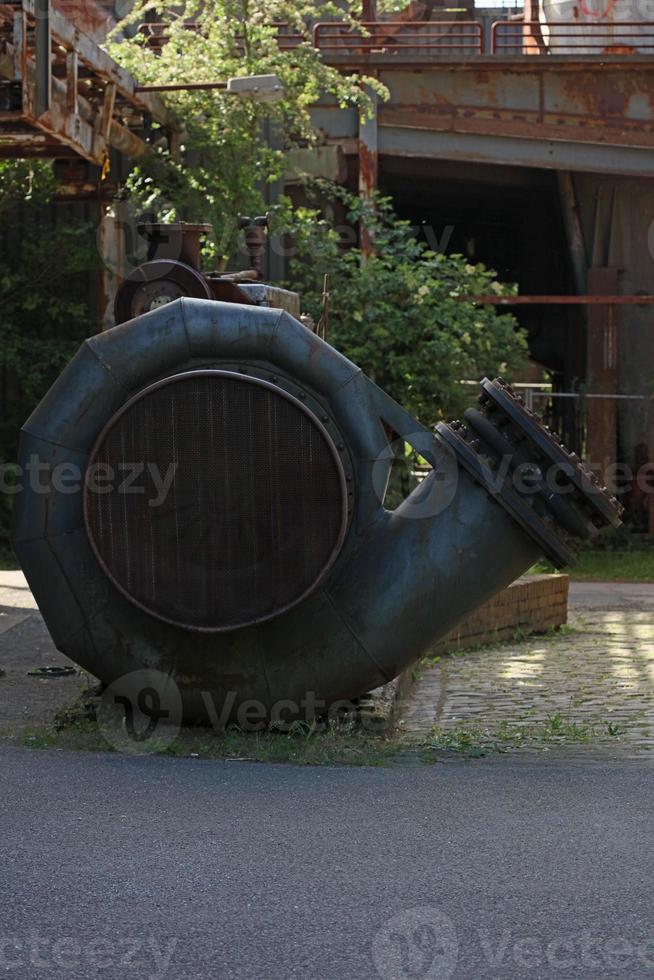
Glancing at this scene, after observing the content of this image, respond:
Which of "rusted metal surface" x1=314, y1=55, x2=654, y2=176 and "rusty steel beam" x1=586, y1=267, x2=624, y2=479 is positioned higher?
"rusted metal surface" x1=314, y1=55, x2=654, y2=176

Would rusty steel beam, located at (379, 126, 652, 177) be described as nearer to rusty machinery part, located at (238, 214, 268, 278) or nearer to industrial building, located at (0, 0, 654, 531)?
industrial building, located at (0, 0, 654, 531)

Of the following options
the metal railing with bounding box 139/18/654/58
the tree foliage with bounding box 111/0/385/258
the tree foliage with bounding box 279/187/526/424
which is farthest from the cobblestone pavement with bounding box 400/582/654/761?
the metal railing with bounding box 139/18/654/58

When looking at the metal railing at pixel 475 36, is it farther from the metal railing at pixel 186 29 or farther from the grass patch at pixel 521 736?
the grass patch at pixel 521 736

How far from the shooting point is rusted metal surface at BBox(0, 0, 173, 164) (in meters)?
11.5

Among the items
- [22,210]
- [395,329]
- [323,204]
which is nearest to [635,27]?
[323,204]

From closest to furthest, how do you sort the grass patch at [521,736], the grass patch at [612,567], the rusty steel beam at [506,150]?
the grass patch at [521,736] → the grass patch at [612,567] → the rusty steel beam at [506,150]

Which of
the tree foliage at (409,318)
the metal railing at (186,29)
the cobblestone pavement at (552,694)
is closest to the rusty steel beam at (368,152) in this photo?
the tree foliage at (409,318)

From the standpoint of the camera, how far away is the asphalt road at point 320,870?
4.09 m

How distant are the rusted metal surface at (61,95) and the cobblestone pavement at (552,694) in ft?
18.3

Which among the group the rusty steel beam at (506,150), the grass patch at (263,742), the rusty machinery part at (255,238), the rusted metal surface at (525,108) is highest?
the rusted metal surface at (525,108)

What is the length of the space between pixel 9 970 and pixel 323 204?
15.7 metres

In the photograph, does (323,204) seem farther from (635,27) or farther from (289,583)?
(289,583)

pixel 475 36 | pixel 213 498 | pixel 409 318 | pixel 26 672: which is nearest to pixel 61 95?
pixel 409 318

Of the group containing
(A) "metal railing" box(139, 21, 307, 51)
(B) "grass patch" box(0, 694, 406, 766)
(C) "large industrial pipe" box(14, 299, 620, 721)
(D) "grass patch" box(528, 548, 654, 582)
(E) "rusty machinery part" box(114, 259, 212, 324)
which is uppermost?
(A) "metal railing" box(139, 21, 307, 51)
